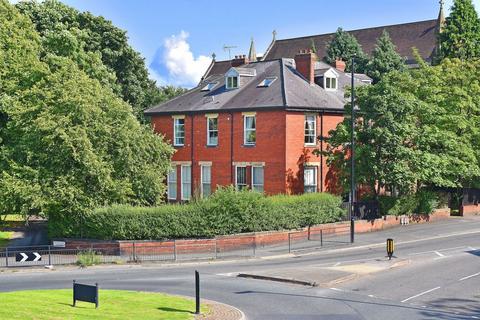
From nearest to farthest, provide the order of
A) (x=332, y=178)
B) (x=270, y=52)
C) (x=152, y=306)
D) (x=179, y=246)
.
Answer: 1. (x=152, y=306)
2. (x=179, y=246)
3. (x=332, y=178)
4. (x=270, y=52)

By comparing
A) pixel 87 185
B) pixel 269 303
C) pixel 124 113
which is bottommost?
pixel 269 303

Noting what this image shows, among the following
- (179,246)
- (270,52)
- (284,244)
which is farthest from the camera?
(270,52)

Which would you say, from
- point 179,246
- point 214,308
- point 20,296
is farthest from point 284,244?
point 20,296

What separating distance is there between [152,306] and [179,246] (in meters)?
15.5

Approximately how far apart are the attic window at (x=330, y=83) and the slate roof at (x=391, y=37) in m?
40.7

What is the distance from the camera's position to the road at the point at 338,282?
22.2 m

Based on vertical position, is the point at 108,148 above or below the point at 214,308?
above

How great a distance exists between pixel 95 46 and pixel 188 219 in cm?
2526

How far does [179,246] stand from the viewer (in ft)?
121

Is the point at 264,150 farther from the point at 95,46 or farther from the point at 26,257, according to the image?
the point at 26,257

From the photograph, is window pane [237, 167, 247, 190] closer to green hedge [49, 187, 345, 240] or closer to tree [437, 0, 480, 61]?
green hedge [49, 187, 345, 240]

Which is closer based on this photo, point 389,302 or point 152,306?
point 152,306

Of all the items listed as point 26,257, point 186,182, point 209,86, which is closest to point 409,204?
point 186,182

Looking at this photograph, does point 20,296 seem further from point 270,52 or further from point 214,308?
point 270,52
